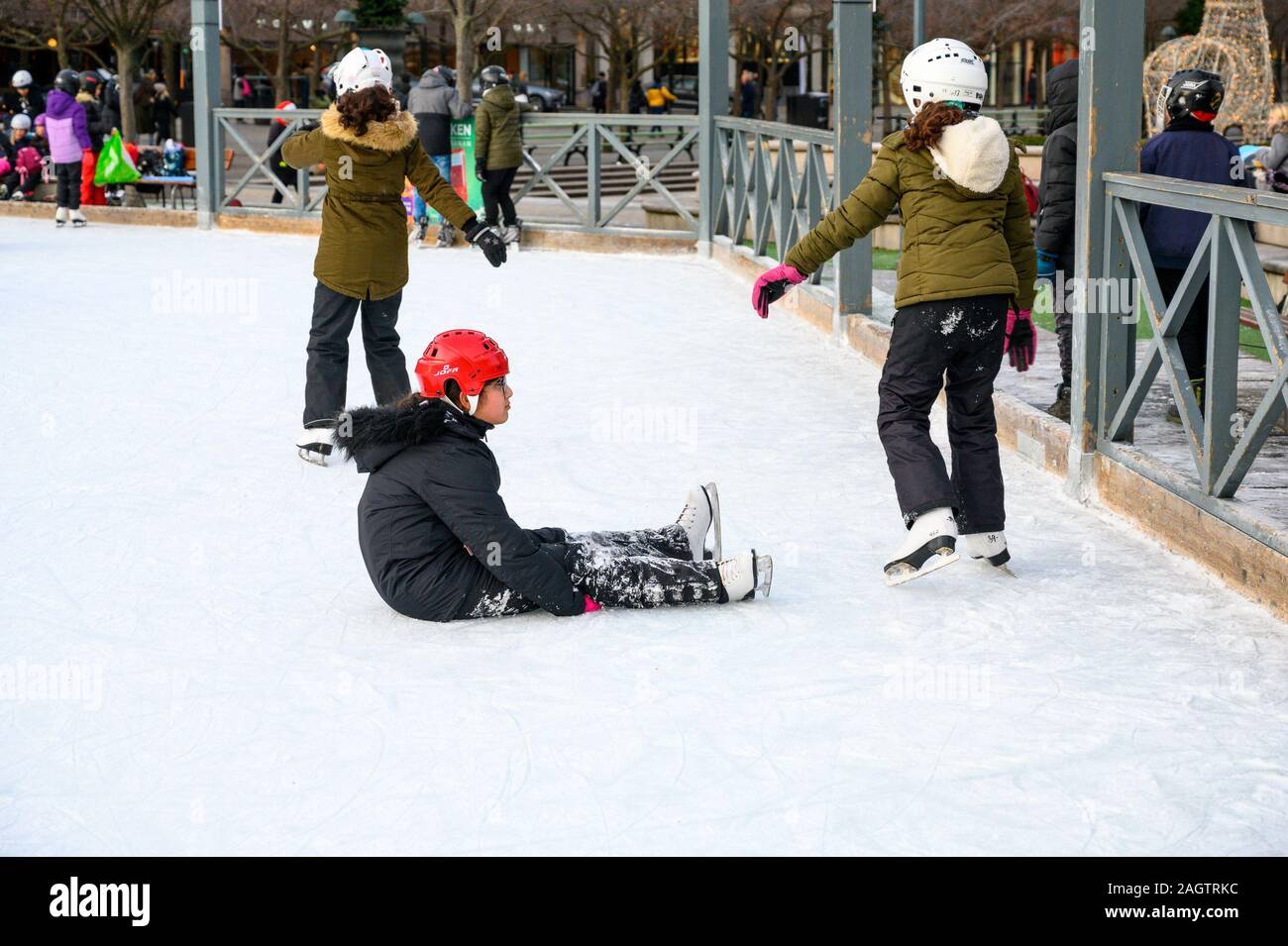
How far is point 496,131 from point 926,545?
35.3ft

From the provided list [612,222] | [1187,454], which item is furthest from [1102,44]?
[612,222]

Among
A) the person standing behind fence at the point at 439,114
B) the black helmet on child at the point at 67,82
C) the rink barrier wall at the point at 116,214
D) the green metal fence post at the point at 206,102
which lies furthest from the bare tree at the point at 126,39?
the person standing behind fence at the point at 439,114

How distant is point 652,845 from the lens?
3334 mm

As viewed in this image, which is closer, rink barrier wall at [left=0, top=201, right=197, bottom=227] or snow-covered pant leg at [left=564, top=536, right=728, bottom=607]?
snow-covered pant leg at [left=564, top=536, right=728, bottom=607]

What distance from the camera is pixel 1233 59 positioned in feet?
64.2

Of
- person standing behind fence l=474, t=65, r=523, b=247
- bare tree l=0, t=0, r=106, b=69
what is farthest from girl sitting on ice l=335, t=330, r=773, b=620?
bare tree l=0, t=0, r=106, b=69

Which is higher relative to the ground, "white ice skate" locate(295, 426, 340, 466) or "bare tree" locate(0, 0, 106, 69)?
"bare tree" locate(0, 0, 106, 69)

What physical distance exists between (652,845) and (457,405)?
1724 mm

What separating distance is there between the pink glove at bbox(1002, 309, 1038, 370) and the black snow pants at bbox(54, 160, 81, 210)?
552 inches

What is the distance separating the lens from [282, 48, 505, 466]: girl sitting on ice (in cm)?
681

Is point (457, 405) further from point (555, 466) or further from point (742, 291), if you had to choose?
point (742, 291)

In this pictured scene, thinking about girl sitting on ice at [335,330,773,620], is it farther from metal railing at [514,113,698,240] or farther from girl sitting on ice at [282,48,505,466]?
metal railing at [514,113,698,240]

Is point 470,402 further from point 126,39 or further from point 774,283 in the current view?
point 126,39
